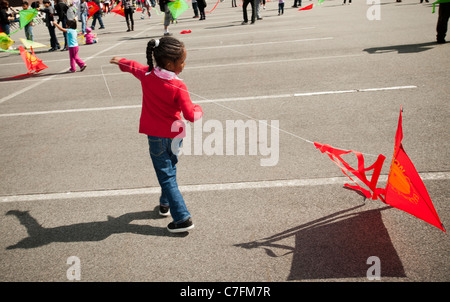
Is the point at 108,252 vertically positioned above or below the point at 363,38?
below

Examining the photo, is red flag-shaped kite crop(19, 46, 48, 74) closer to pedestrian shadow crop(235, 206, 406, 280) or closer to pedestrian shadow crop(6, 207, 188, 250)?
pedestrian shadow crop(6, 207, 188, 250)

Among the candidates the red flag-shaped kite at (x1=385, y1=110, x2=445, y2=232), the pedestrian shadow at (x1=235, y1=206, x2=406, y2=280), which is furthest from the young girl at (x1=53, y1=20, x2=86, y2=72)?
the red flag-shaped kite at (x1=385, y1=110, x2=445, y2=232)

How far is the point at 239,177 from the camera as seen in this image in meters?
4.05

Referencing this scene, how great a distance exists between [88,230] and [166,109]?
Result: 1.38m

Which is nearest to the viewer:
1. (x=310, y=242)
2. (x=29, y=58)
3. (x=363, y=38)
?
(x=310, y=242)

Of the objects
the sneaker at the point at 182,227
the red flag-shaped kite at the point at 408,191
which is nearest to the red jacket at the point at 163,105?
the sneaker at the point at 182,227

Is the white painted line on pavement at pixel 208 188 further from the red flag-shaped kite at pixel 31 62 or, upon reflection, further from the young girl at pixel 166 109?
the red flag-shaped kite at pixel 31 62

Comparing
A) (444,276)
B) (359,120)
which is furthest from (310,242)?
(359,120)

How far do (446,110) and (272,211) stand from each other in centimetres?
360

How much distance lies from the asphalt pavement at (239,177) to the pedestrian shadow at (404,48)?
13 centimetres

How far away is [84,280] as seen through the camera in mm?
2711

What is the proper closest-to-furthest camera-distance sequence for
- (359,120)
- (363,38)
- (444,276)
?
(444,276) → (359,120) → (363,38)
